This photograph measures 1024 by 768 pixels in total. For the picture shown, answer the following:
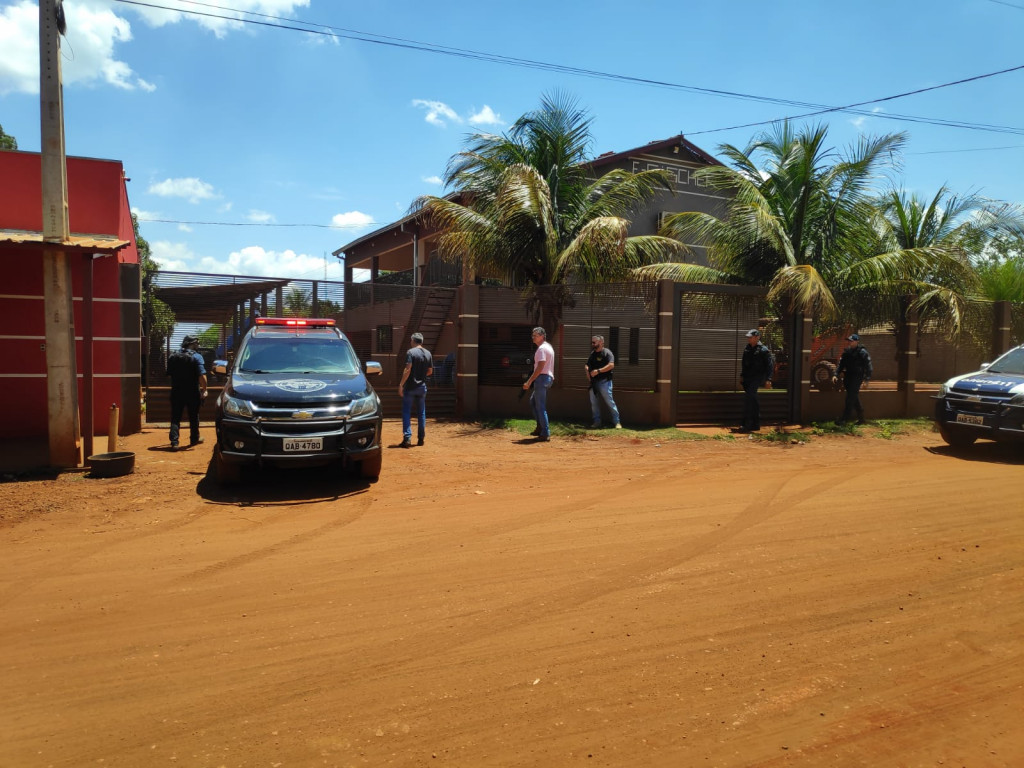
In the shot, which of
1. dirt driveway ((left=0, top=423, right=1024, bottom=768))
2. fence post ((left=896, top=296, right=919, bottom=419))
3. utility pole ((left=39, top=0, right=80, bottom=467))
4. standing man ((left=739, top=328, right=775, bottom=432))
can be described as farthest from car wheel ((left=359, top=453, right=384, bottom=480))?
fence post ((left=896, top=296, right=919, bottom=419))

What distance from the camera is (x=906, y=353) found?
17.6m

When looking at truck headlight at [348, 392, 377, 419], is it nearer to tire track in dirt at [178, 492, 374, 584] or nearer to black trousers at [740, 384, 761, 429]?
tire track in dirt at [178, 492, 374, 584]

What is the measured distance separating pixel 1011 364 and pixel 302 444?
11.5 meters

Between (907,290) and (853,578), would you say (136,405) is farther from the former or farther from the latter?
(907,290)

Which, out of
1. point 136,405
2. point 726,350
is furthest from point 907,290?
point 136,405

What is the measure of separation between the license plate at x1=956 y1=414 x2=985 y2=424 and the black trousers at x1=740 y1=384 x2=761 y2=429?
138 inches

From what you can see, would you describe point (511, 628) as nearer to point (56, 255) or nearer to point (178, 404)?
point (56, 255)

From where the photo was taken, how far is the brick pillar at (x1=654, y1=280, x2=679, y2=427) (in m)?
14.5

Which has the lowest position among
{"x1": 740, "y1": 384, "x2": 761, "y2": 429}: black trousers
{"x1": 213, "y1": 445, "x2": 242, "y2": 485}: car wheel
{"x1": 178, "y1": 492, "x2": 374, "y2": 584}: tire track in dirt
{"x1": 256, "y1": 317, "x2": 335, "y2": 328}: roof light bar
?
{"x1": 178, "y1": 492, "x2": 374, "y2": 584}: tire track in dirt

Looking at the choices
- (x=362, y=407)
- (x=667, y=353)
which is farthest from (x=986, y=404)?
(x=362, y=407)

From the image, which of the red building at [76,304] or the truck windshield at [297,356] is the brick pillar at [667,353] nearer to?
the truck windshield at [297,356]

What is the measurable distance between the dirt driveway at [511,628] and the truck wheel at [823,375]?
9616mm

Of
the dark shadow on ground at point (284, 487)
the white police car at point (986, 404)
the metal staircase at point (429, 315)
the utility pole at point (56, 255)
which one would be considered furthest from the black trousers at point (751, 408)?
the utility pole at point (56, 255)

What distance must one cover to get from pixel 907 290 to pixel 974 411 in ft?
21.5
